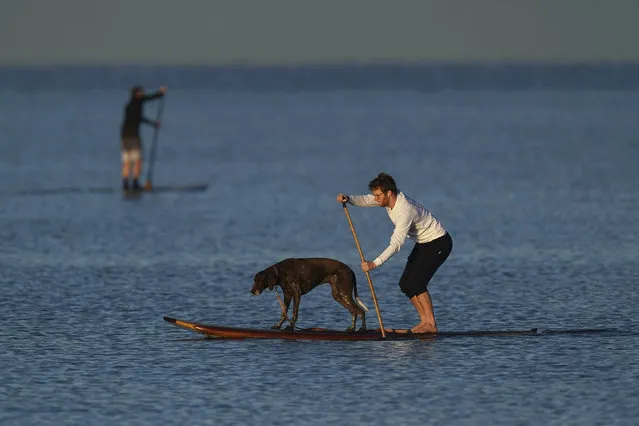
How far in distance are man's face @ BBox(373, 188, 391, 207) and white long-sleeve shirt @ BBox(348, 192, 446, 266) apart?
2.2 inches

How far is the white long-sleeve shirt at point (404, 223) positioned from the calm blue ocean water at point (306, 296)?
99 cm

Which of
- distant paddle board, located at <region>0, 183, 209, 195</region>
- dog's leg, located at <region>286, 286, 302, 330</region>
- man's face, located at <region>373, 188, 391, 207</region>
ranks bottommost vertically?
dog's leg, located at <region>286, 286, 302, 330</region>

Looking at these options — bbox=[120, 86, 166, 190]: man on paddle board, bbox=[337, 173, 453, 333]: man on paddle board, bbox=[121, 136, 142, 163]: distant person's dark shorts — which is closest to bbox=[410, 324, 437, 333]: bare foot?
bbox=[337, 173, 453, 333]: man on paddle board

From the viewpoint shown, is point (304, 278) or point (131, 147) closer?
point (304, 278)

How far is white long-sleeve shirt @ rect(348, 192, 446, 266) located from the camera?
643 inches

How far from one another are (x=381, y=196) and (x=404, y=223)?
0.34 metres

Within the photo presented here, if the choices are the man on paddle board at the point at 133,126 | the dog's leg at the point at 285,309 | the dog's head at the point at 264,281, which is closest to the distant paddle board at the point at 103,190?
the man on paddle board at the point at 133,126

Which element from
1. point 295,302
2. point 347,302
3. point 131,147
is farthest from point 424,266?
point 131,147

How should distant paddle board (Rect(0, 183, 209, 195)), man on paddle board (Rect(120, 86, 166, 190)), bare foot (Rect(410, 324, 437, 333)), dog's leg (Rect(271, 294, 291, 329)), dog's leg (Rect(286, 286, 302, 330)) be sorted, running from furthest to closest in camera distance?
distant paddle board (Rect(0, 183, 209, 195)) < man on paddle board (Rect(120, 86, 166, 190)) < bare foot (Rect(410, 324, 437, 333)) < dog's leg (Rect(271, 294, 291, 329)) < dog's leg (Rect(286, 286, 302, 330))

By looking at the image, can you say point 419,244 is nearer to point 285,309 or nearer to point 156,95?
point 285,309

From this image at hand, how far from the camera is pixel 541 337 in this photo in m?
17.4

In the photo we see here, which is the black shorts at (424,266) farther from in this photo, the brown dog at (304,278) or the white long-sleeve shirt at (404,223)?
the brown dog at (304,278)

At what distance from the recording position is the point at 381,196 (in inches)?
643

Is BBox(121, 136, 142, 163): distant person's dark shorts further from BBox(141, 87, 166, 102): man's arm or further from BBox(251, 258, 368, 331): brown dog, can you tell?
BBox(251, 258, 368, 331): brown dog
